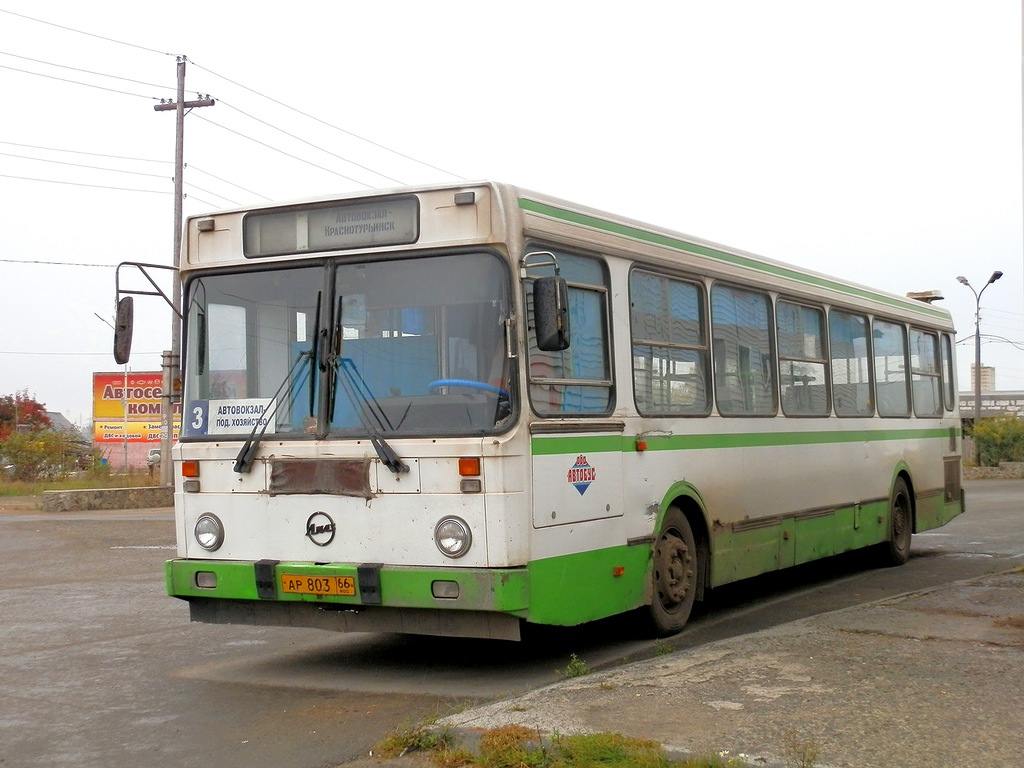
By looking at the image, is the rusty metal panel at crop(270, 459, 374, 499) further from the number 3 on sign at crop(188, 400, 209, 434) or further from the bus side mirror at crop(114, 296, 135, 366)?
the bus side mirror at crop(114, 296, 135, 366)

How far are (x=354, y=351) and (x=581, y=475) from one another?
5.59 feet

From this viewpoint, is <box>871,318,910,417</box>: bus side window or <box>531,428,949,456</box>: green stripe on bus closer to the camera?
<box>531,428,949,456</box>: green stripe on bus

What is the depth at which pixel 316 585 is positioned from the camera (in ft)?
26.2

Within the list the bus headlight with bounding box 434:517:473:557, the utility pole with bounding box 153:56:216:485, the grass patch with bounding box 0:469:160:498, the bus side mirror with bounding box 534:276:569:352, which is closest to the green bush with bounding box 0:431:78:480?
the grass patch with bounding box 0:469:160:498

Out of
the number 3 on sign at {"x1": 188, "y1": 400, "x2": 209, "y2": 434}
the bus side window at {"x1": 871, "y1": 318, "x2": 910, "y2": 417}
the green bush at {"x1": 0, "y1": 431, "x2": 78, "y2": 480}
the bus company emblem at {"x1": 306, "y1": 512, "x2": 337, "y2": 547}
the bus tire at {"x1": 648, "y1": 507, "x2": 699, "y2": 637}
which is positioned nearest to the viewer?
the bus company emblem at {"x1": 306, "y1": 512, "x2": 337, "y2": 547}

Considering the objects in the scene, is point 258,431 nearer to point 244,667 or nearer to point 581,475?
point 244,667

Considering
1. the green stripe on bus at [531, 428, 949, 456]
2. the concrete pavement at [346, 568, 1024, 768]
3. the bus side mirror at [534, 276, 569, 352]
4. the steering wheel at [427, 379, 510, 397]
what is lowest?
the concrete pavement at [346, 568, 1024, 768]

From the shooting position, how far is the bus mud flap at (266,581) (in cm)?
816

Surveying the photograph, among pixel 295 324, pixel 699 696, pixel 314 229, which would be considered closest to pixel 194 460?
pixel 295 324

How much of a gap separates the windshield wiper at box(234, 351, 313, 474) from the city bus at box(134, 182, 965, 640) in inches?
0.6

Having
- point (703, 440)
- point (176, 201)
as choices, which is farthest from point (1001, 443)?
point (703, 440)

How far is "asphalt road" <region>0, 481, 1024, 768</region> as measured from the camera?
21.8 ft

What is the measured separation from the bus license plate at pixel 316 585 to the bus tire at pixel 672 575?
94.7 inches

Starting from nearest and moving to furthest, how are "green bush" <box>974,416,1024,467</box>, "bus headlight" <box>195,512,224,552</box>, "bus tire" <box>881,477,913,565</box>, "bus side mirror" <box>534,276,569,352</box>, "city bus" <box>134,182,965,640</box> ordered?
"bus side mirror" <box>534,276,569,352</box>
"city bus" <box>134,182,965,640</box>
"bus headlight" <box>195,512,224,552</box>
"bus tire" <box>881,477,913,565</box>
"green bush" <box>974,416,1024,467</box>
